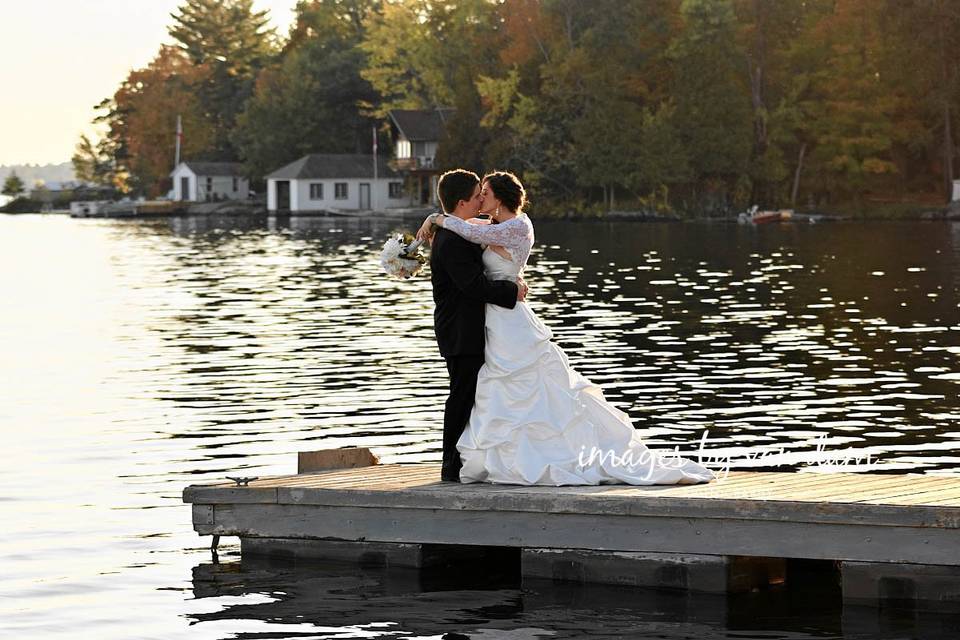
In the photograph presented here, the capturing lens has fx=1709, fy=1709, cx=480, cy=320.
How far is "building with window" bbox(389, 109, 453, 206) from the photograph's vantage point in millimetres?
119812

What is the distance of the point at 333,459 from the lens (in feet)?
47.0

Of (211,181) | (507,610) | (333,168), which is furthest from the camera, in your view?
(211,181)

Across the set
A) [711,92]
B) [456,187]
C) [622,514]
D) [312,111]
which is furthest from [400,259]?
[312,111]

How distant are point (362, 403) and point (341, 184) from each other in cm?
10375

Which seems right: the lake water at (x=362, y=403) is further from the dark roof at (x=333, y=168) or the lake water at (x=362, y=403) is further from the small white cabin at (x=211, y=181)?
the small white cabin at (x=211, y=181)

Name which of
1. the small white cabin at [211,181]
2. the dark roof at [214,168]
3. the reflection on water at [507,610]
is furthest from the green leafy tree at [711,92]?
the reflection on water at [507,610]

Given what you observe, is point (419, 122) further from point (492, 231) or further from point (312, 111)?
point (492, 231)

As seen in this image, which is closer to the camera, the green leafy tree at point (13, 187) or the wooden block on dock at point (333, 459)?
the wooden block on dock at point (333, 459)

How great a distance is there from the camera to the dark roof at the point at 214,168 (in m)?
145

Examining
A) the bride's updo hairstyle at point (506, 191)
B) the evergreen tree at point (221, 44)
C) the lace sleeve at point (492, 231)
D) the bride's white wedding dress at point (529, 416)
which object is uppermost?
the evergreen tree at point (221, 44)

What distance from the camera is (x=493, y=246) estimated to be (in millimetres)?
12977

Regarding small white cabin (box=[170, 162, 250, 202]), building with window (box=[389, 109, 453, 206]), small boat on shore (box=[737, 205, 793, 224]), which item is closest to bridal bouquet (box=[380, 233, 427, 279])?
small boat on shore (box=[737, 205, 793, 224])

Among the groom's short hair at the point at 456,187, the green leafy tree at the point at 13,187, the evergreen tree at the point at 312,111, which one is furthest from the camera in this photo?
the green leafy tree at the point at 13,187

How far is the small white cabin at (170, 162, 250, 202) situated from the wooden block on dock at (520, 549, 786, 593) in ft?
440
